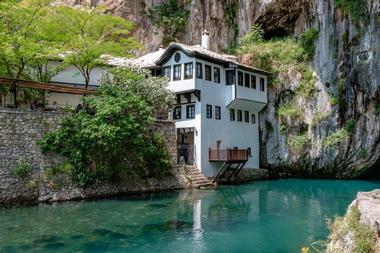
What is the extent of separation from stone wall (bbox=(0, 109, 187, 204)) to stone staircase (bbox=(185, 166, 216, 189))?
6387 mm

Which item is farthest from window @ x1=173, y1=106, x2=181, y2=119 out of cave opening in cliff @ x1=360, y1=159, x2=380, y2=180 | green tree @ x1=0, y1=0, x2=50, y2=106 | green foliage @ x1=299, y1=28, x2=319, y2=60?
cave opening in cliff @ x1=360, y1=159, x2=380, y2=180

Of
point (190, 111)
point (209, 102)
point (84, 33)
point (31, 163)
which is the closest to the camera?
point (31, 163)

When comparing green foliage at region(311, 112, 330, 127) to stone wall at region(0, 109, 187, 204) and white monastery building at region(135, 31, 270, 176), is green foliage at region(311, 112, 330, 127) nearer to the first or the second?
white monastery building at region(135, 31, 270, 176)

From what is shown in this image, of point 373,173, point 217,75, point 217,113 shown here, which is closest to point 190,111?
point 217,113

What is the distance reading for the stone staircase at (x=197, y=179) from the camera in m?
27.3

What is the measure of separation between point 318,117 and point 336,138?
233 centimetres

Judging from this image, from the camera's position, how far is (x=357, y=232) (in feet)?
24.6

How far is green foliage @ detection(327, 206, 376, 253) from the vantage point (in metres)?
7.12

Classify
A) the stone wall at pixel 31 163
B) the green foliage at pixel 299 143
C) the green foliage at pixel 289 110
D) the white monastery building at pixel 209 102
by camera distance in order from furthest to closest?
1. the green foliage at pixel 289 110
2. the green foliage at pixel 299 143
3. the white monastery building at pixel 209 102
4. the stone wall at pixel 31 163

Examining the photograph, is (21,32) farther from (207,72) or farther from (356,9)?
(356,9)

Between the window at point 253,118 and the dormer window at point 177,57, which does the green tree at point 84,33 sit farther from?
the window at point 253,118

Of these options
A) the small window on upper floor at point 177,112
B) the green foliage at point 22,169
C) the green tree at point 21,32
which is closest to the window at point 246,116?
the small window on upper floor at point 177,112

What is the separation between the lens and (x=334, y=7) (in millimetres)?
31641

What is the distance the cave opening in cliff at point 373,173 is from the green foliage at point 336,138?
4.00 meters
